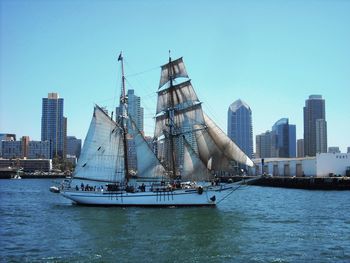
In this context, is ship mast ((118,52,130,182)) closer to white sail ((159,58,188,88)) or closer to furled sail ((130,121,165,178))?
furled sail ((130,121,165,178))

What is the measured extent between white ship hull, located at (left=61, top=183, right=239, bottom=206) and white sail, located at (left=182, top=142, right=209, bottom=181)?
5.78 feet

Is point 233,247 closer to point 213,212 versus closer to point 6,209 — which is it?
point 213,212

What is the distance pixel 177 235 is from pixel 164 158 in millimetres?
28309

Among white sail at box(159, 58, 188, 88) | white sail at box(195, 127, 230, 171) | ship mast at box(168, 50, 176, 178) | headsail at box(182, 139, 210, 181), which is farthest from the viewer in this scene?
white sail at box(159, 58, 188, 88)

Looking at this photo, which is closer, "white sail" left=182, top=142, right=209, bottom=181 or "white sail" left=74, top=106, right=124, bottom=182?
"white sail" left=182, top=142, right=209, bottom=181

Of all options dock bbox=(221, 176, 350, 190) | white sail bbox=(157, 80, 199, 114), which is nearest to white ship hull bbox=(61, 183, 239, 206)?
white sail bbox=(157, 80, 199, 114)

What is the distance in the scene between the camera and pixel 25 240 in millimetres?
32969

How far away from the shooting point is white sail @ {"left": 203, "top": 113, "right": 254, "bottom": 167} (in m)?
52.8

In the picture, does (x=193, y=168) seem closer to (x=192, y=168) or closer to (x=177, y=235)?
(x=192, y=168)

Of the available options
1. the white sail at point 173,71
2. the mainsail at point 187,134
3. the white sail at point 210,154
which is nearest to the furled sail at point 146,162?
the mainsail at point 187,134

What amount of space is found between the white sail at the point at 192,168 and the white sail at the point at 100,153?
8.65 m

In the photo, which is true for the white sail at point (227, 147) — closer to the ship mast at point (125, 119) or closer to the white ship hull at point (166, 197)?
the white ship hull at point (166, 197)

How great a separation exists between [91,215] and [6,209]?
1393cm

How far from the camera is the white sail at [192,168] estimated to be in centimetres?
5575
